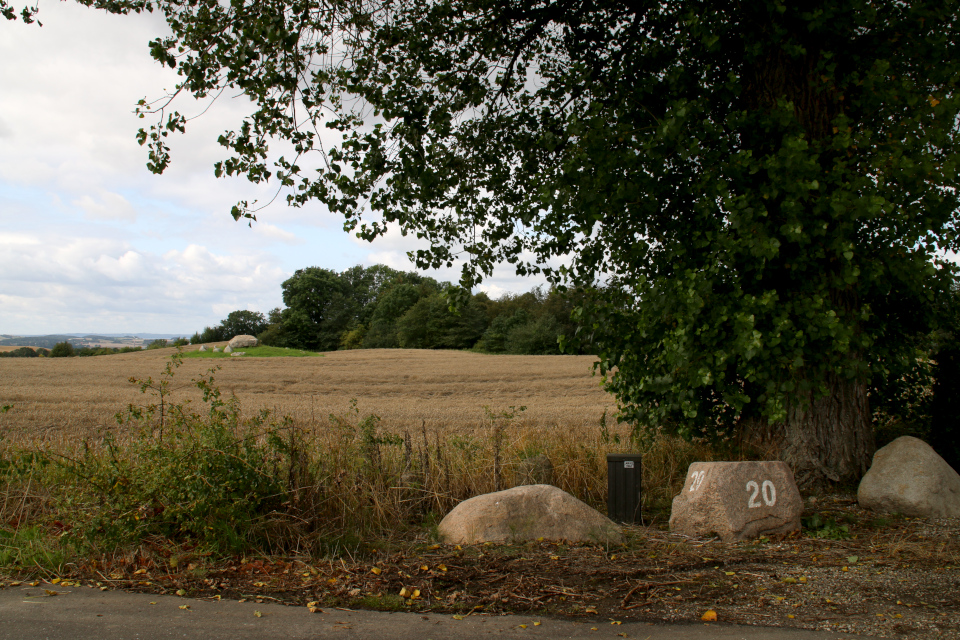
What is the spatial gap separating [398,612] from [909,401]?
7901 millimetres

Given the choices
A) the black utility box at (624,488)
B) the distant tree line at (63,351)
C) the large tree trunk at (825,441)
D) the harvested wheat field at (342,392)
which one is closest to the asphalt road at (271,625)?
the black utility box at (624,488)

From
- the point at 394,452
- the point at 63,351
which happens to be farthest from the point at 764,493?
the point at 63,351

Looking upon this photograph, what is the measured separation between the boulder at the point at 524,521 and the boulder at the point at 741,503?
77 cm

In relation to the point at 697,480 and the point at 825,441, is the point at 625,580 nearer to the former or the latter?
the point at 697,480

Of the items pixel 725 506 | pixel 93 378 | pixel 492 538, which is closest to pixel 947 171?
pixel 725 506

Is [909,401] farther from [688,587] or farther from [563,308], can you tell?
[563,308]

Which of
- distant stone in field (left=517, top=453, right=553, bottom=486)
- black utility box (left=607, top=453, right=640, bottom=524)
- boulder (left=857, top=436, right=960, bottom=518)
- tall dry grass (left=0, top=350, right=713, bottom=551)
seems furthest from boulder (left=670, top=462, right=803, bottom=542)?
distant stone in field (left=517, top=453, right=553, bottom=486)

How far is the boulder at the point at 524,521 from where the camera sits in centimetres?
568

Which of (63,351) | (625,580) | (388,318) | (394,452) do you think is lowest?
(625,580)

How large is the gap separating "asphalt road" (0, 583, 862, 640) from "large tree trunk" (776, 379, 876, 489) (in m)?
3.96

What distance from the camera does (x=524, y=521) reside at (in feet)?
19.0

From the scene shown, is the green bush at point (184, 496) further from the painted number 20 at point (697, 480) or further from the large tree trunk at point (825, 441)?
the large tree trunk at point (825, 441)

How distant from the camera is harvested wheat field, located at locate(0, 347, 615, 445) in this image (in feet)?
47.7

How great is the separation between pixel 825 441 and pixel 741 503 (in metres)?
2.19
